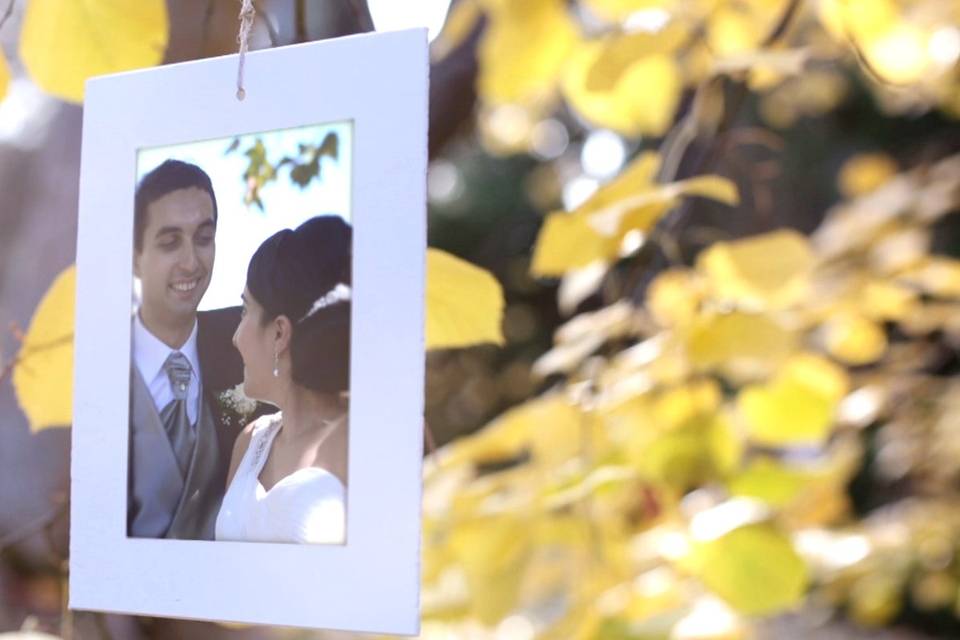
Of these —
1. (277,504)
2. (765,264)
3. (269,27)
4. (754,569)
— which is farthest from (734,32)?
(277,504)

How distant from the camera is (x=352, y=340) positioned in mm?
278

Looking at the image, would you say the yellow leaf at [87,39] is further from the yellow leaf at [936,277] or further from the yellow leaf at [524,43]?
the yellow leaf at [936,277]

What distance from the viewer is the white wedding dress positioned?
279 mm

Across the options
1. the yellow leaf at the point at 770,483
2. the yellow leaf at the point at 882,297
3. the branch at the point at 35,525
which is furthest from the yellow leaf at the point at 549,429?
the yellow leaf at the point at 882,297

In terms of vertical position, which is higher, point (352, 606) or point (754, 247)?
point (754, 247)

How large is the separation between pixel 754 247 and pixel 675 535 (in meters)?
0.25

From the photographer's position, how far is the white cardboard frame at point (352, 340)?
27 cm

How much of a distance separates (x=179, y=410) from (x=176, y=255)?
5 centimetres

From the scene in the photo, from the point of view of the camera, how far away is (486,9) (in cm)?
62

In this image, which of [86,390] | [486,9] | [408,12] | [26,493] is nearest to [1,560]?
[26,493]

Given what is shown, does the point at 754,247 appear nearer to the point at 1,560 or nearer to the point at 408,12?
the point at 408,12

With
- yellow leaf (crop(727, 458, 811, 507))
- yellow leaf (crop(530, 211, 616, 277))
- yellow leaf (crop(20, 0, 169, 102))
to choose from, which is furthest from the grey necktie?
yellow leaf (crop(727, 458, 811, 507))

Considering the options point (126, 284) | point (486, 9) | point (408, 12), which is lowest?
point (126, 284)

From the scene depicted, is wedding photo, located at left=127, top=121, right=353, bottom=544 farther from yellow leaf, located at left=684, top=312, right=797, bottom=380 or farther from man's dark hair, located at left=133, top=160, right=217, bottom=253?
yellow leaf, located at left=684, top=312, right=797, bottom=380
